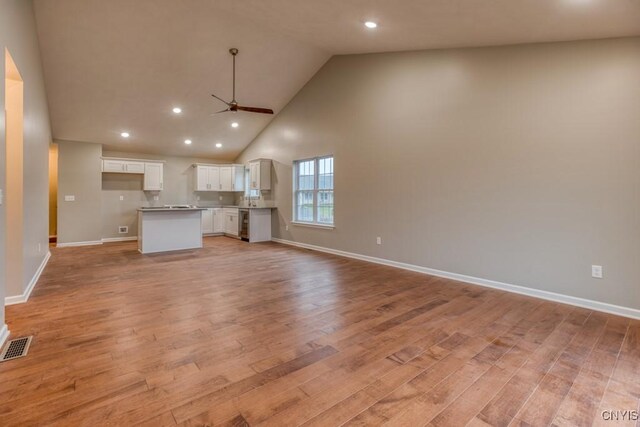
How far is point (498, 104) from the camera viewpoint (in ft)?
12.8

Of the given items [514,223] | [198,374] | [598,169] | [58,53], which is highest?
[58,53]

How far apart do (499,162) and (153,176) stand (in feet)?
26.4

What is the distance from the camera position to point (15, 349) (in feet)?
7.53

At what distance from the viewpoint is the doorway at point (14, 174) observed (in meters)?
3.20

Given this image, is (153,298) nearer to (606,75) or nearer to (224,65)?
(224,65)

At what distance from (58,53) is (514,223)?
682cm

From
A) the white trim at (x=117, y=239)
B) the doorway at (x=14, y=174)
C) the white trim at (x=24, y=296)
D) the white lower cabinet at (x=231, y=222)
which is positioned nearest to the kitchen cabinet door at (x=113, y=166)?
the white trim at (x=117, y=239)

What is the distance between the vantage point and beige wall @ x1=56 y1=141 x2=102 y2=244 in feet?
23.3

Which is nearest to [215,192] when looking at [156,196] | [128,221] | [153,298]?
[156,196]

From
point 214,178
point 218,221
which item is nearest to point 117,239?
point 218,221

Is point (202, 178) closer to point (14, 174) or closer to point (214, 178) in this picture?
point (214, 178)

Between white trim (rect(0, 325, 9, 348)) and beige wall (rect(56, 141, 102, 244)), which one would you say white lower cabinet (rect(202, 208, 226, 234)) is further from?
white trim (rect(0, 325, 9, 348))

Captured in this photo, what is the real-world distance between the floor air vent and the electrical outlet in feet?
16.6

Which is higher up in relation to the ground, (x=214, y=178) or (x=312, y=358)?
(x=214, y=178)
